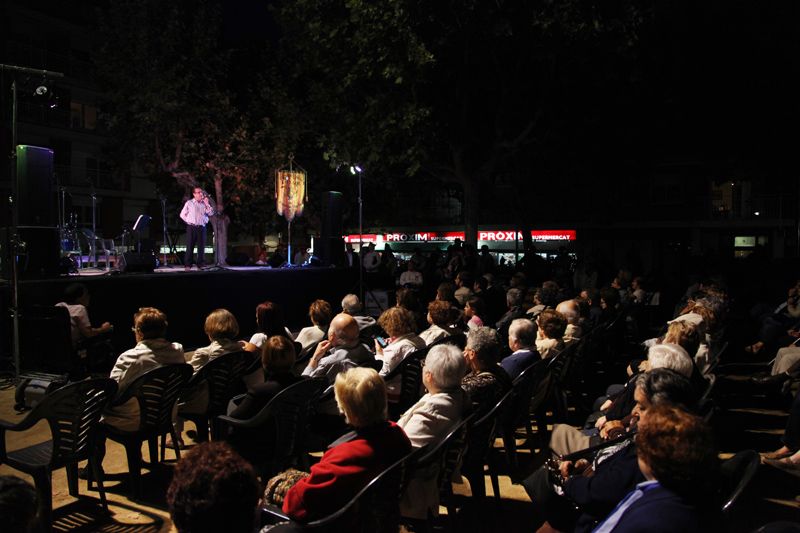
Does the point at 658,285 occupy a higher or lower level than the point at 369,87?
lower

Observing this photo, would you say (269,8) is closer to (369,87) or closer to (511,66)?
(369,87)

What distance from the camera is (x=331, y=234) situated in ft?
42.5

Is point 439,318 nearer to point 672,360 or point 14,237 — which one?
point 672,360

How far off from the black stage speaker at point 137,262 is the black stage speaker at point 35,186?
1.93m

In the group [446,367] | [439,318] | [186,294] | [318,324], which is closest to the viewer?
[446,367]

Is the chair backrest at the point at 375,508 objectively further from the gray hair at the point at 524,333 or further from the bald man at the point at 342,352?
the gray hair at the point at 524,333

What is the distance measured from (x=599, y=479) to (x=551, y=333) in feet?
8.44

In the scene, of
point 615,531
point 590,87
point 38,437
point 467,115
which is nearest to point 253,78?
point 467,115

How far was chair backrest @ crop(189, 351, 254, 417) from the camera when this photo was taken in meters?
4.09

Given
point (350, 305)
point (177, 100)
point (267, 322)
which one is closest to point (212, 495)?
point (267, 322)

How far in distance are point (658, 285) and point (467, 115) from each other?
681 cm

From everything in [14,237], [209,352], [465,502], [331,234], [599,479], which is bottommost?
[465,502]

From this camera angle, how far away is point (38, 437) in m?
4.96

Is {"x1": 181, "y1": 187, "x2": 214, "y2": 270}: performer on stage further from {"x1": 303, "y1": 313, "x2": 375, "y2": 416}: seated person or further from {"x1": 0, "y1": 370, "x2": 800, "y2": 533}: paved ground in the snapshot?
{"x1": 303, "y1": 313, "x2": 375, "y2": 416}: seated person
